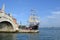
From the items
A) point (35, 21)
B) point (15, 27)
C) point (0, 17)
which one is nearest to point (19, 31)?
point (15, 27)

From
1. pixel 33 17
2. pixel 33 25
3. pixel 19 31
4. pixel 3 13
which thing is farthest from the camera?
pixel 33 17

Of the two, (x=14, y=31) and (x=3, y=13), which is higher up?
(x=3, y=13)

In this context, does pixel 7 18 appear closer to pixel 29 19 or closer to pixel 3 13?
pixel 3 13

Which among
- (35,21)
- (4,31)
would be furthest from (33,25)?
(4,31)

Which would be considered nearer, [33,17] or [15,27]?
[15,27]

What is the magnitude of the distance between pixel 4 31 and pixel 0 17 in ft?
19.2

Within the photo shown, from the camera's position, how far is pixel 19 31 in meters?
88.2

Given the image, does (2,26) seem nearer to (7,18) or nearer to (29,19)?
(7,18)

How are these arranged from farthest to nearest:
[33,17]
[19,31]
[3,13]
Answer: [33,17]
[19,31]
[3,13]

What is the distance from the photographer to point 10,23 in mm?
85375

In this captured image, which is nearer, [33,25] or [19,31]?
[19,31]

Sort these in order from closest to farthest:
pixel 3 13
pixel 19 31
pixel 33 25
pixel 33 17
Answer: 1. pixel 3 13
2. pixel 19 31
3. pixel 33 25
4. pixel 33 17

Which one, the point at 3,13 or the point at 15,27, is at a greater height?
the point at 3,13

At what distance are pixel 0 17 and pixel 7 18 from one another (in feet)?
9.21
